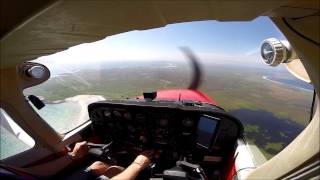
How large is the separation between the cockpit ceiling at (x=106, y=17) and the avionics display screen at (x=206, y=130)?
→ 6.25ft

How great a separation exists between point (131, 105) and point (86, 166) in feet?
2.18

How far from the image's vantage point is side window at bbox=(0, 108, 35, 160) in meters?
1.59

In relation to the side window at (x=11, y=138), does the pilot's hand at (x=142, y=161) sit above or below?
below

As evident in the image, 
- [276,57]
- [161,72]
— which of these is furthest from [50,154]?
[161,72]

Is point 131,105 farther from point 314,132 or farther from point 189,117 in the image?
point 314,132

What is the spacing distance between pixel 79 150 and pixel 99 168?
241 millimetres

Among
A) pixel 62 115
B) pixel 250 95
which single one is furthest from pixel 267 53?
pixel 250 95

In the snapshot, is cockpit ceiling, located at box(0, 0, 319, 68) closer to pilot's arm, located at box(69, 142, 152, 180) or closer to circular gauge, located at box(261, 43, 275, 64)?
circular gauge, located at box(261, 43, 275, 64)

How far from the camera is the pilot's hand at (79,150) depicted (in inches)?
96.6

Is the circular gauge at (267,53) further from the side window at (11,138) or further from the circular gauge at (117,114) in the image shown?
the circular gauge at (117,114)

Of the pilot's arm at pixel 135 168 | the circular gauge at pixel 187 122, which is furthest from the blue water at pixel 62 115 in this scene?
the circular gauge at pixel 187 122

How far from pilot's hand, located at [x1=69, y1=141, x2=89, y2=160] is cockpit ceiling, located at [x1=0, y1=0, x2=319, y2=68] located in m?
1.86

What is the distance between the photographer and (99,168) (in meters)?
2.41

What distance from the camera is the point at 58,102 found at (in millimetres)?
2508
